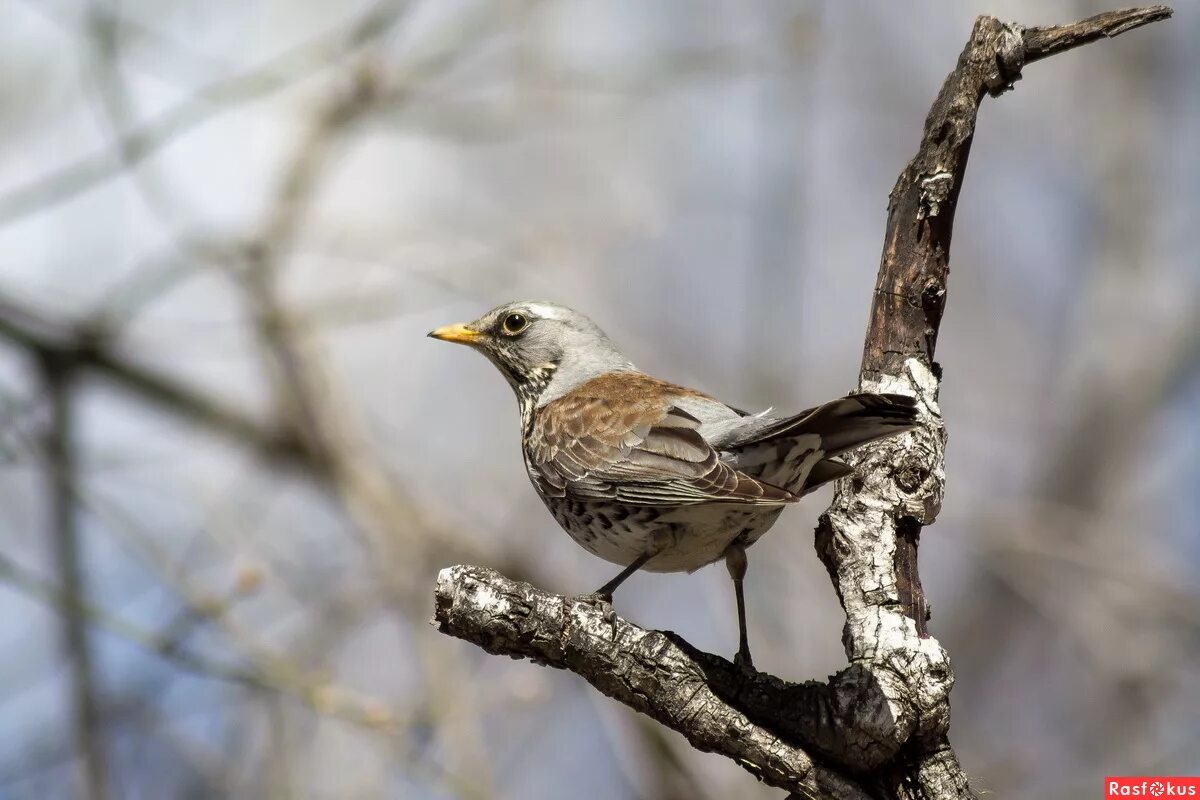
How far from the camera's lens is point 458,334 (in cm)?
626

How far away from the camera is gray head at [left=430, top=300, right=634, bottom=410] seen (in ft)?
20.1

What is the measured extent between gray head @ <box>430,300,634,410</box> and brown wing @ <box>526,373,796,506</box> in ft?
1.34

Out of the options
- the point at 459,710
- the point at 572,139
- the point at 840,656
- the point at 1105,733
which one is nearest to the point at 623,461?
the point at 459,710

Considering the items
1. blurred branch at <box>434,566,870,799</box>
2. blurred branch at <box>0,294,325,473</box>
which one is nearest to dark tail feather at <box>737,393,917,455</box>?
blurred branch at <box>434,566,870,799</box>

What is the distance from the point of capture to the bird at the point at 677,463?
13.1 feet

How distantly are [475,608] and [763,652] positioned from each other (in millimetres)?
3530

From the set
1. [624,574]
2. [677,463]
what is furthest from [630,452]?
[624,574]

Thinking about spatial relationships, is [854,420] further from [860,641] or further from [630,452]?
[630,452]

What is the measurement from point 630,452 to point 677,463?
321mm

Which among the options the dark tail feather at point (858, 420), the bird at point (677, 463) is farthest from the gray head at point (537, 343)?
the dark tail feather at point (858, 420)

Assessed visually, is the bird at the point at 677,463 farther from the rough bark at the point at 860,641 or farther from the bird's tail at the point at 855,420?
the rough bark at the point at 860,641

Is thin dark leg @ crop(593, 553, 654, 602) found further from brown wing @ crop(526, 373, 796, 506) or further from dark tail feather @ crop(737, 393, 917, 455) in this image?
dark tail feather @ crop(737, 393, 917, 455)

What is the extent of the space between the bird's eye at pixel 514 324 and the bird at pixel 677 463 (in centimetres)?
49

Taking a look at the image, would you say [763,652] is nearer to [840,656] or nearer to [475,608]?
[840,656]
